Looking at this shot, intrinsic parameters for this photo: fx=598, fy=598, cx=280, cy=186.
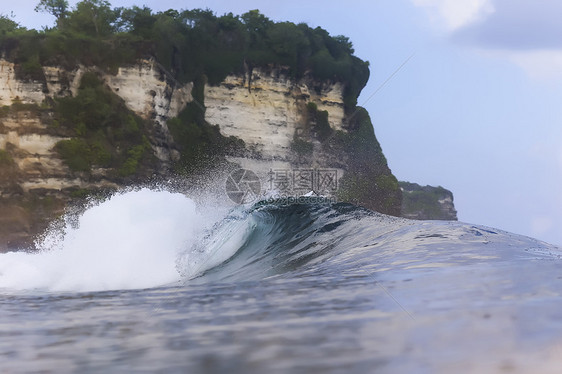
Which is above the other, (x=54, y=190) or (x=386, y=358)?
(x=386, y=358)

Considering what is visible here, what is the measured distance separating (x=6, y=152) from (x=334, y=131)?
59.9 feet

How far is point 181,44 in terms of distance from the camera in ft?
107

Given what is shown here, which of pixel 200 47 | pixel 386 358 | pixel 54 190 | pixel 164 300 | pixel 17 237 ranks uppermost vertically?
pixel 200 47

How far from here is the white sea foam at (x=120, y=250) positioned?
714 cm

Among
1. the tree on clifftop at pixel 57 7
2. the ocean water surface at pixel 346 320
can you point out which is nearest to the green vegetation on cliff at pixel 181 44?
Result: the tree on clifftop at pixel 57 7

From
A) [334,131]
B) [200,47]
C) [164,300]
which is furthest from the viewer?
[334,131]

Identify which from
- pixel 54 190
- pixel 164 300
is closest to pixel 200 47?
pixel 54 190

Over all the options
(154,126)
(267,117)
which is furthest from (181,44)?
(267,117)

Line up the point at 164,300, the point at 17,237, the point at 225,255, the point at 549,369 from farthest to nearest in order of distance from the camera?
1. the point at 17,237
2. the point at 225,255
3. the point at 164,300
4. the point at 549,369

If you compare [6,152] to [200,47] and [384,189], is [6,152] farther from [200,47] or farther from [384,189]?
[384,189]

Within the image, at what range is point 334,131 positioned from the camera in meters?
36.3

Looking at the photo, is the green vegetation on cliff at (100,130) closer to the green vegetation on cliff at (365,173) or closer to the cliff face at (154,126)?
the cliff face at (154,126)

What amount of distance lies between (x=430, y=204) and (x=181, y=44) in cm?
4359

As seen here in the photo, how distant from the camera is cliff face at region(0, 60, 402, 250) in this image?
27156 mm
